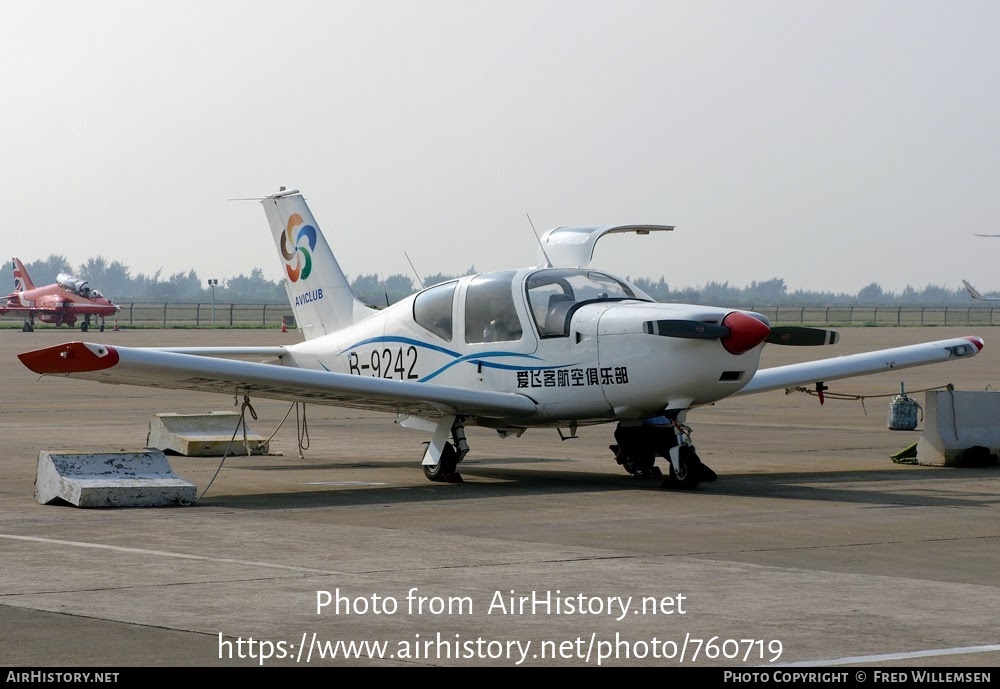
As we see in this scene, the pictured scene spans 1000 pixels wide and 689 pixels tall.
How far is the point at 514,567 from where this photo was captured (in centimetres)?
870

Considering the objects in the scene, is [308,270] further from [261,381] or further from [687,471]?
[687,471]

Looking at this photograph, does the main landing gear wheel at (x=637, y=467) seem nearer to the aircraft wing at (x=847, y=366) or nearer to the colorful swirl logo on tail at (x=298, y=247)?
the aircraft wing at (x=847, y=366)

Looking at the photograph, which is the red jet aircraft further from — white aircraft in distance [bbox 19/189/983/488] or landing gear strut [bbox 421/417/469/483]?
landing gear strut [bbox 421/417/469/483]

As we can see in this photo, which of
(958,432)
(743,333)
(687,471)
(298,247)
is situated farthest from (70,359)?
(958,432)

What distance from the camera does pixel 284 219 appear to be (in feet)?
58.7

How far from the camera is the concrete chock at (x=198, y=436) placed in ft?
56.5

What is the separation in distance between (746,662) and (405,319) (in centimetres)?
969

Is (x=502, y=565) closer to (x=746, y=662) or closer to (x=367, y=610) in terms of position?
(x=367, y=610)

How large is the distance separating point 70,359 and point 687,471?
555cm

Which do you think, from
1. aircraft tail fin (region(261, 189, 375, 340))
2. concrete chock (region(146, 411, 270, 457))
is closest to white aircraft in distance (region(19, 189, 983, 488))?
aircraft tail fin (region(261, 189, 375, 340))

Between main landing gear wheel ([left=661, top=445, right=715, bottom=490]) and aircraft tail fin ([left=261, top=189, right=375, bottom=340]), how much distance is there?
17.3ft

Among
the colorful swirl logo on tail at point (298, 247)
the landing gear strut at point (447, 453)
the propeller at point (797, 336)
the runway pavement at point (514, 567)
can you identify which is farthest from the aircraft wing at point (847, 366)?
the colorful swirl logo on tail at point (298, 247)

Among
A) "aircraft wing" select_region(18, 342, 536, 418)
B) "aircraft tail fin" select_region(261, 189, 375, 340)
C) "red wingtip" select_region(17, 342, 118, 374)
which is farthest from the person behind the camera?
"aircraft tail fin" select_region(261, 189, 375, 340)

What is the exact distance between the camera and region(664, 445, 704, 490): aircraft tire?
13.4 m
